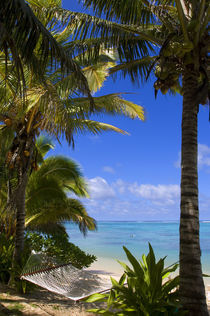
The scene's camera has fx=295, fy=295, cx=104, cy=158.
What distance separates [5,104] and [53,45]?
11.0 feet

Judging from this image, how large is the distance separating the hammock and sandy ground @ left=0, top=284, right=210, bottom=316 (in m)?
0.38

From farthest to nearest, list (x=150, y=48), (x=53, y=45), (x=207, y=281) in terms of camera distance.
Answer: (x=207, y=281), (x=150, y=48), (x=53, y=45)

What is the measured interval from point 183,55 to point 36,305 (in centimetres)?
476

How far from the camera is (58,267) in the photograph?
5.59 meters

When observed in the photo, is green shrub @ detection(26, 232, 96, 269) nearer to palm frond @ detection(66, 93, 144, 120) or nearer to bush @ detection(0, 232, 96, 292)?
bush @ detection(0, 232, 96, 292)

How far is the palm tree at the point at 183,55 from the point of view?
364 centimetres

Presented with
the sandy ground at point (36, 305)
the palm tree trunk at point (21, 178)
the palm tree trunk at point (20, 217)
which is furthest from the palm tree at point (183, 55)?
the palm tree trunk at point (20, 217)

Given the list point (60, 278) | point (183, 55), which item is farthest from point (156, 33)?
point (60, 278)

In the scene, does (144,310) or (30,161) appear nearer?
(144,310)

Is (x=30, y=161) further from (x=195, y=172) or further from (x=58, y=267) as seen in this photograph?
(x=195, y=172)

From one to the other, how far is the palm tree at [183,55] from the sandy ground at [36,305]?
1899 mm

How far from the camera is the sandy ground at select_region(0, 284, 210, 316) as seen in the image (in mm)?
4789

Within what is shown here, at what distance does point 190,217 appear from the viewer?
372cm

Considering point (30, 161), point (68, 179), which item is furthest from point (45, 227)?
point (30, 161)
